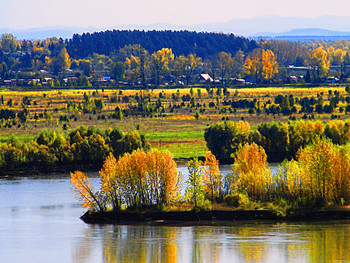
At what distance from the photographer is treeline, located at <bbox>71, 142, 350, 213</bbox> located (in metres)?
51.9

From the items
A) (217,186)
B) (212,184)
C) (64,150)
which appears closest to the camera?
(212,184)

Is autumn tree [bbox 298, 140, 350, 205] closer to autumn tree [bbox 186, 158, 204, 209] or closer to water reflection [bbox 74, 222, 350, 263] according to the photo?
water reflection [bbox 74, 222, 350, 263]

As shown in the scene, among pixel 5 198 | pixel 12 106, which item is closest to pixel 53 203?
pixel 5 198

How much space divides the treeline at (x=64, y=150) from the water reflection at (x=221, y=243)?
28541 mm

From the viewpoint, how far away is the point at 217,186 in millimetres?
52812

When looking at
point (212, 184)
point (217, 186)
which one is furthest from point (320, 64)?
point (212, 184)

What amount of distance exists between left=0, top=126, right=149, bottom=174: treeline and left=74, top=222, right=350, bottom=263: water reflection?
2854 cm

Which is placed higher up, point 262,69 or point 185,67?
point 185,67

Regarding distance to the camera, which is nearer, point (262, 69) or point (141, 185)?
point (141, 185)

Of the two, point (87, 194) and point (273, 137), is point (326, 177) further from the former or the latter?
point (273, 137)

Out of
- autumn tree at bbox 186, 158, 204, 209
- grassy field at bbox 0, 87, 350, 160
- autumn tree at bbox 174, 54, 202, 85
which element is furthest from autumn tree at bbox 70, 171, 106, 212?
autumn tree at bbox 174, 54, 202, 85

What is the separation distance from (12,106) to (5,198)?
2321 inches

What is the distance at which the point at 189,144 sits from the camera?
3509 inches

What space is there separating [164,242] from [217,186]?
8.37 metres
